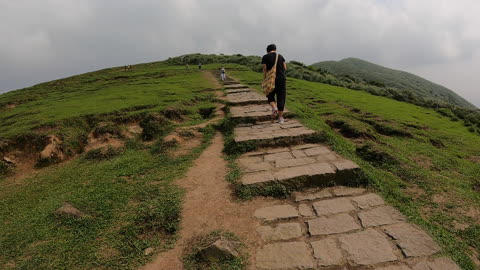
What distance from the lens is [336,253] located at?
333cm

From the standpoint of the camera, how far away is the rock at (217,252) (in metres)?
3.41

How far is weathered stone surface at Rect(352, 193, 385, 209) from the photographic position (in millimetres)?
4312

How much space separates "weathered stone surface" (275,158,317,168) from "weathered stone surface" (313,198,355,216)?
117cm

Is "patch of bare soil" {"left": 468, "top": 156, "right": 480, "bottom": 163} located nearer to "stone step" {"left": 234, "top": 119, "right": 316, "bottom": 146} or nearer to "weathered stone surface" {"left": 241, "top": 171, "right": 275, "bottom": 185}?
"stone step" {"left": 234, "top": 119, "right": 316, "bottom": 146}

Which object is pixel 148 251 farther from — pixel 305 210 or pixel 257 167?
pixel 257 167

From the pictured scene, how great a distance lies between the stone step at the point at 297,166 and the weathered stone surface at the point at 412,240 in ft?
4.44

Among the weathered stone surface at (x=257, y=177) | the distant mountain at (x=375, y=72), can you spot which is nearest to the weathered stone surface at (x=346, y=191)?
the weathered stone surface at (x=257, y=177)

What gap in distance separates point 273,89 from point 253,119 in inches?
48.7

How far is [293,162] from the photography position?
5656 millimetres

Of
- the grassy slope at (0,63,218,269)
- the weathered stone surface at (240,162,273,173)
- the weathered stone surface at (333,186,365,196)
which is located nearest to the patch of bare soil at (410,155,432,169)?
the weathered stone surface at (333,186,365,196)

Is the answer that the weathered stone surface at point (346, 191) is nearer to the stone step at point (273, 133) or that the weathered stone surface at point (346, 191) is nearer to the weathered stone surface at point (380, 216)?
the weathered stone surface at point (380, 216)

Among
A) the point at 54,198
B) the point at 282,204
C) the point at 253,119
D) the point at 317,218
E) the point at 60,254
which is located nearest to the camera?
the point at 60,254

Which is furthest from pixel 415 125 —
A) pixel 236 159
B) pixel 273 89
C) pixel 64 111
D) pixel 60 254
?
pixel 64 111

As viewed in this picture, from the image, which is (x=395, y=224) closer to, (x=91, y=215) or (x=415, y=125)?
(x=91, y=215)
